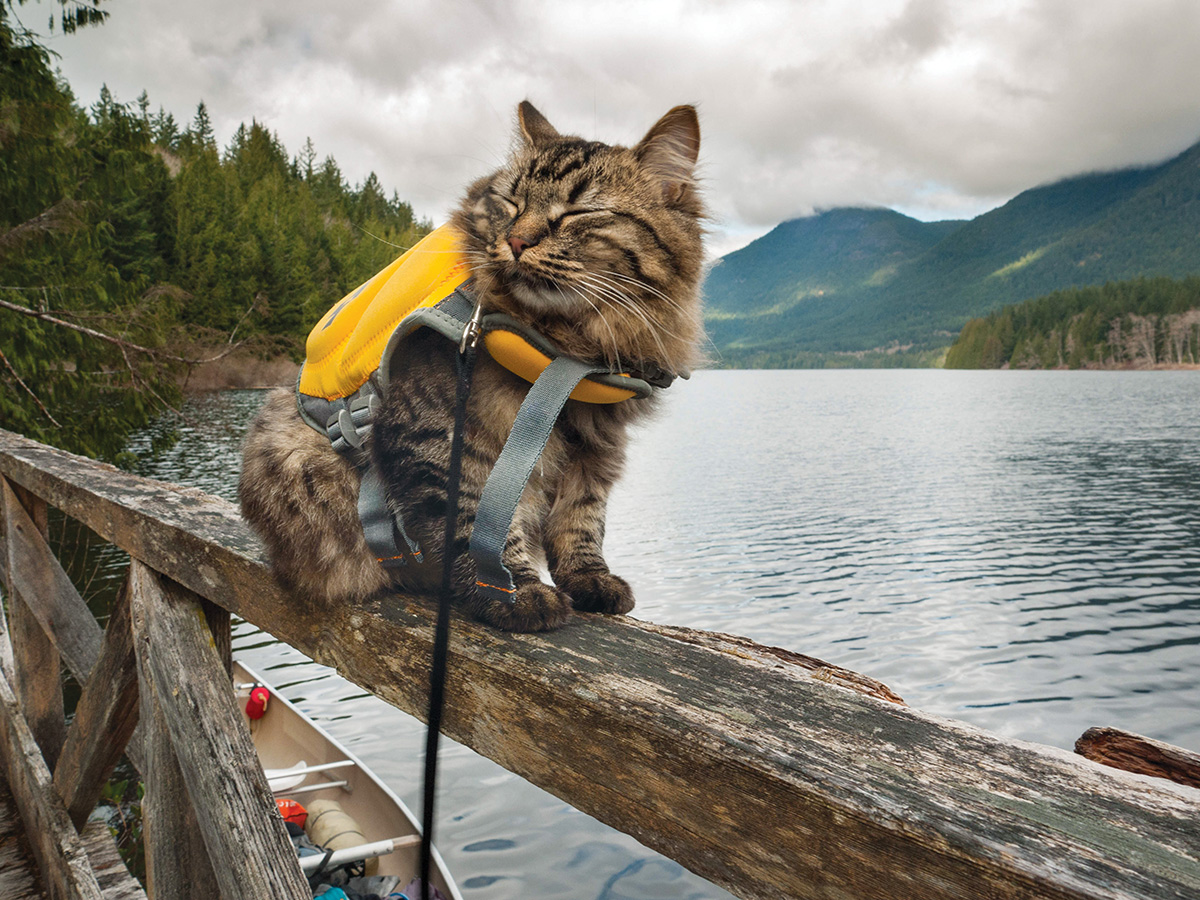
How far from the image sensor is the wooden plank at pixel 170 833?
1914 mm

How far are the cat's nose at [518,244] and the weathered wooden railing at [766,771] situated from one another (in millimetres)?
756

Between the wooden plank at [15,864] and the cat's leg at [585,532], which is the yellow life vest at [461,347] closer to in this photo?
the cat's leg at [585,532]

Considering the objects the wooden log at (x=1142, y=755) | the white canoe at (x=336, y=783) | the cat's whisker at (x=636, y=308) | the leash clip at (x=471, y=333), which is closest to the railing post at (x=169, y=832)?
the leash clip at (x=471, y=333)

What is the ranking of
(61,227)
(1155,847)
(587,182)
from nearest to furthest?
(1155,847)
(587,182)
(61,227)

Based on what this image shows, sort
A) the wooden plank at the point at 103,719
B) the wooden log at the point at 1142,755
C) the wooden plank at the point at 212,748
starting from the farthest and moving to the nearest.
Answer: the wooden plank at the point at 103,719 → the wooden plank at the point at 212,748 → the wooden log at the point at 1142,755

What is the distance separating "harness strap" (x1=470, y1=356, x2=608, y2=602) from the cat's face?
1.02ft

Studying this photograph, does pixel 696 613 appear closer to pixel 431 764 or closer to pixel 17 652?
pixel 17 652

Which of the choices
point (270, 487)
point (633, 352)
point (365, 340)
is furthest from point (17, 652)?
point (633, 352)

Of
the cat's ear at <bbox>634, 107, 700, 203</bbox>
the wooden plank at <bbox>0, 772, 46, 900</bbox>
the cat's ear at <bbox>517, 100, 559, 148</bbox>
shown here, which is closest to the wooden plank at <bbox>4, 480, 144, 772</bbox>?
the wooden plank at <bbox>0, 772, 46, 900</bbox>

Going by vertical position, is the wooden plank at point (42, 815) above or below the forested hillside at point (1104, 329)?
below

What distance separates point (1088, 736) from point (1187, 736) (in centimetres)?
972

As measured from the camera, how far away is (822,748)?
81cm

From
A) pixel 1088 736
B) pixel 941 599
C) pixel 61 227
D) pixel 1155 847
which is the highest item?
pixel 61 227

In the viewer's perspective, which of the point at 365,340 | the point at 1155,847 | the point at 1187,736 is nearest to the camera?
the point at 1155,847
